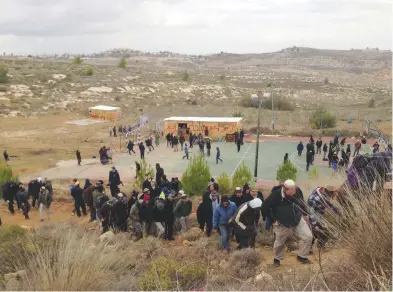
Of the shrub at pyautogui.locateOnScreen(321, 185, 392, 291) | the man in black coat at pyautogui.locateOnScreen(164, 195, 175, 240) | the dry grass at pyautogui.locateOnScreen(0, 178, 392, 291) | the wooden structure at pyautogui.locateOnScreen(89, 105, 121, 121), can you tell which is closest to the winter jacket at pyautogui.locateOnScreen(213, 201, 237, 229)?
the dry grass at pyautogui.locateOnScreen(0, 178, 392, 291)

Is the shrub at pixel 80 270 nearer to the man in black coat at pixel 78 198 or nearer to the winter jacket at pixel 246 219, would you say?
the winter jacket at pixel 246 219

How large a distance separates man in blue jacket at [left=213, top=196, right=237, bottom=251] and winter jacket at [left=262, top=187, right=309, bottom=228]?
5.85 feet

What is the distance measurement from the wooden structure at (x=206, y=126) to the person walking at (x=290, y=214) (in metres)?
27.0

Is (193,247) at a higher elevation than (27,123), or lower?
higher

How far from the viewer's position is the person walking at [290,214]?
7.28m

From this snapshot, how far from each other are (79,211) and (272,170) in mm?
12929

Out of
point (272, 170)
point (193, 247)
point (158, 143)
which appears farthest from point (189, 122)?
point (193, 247)

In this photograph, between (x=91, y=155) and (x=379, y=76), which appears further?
(x=379, y=76)

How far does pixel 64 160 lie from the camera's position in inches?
1081

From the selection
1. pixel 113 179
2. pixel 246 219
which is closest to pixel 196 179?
pixel 113 179

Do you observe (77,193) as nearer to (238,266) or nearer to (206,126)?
(238,266)

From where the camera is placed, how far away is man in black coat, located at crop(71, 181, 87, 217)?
1421 centimetres

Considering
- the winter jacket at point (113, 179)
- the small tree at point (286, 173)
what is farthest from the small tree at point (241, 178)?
the winter jacket at point (113, 179)

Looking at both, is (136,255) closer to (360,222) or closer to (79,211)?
(360,222)
